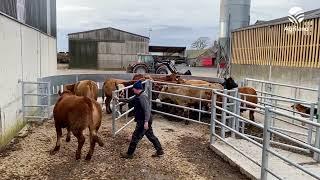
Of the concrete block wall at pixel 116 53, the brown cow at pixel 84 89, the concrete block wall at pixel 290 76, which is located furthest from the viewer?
the concrete block wall at pixel 116 53

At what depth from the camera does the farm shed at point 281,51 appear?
14419 mm

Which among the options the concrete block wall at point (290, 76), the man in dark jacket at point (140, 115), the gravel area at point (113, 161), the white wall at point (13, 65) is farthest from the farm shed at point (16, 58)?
the concrete block wall at point (290, 76)

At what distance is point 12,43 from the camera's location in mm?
8742

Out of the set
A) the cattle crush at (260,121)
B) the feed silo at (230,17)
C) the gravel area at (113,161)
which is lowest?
the gravel area at (113,161)

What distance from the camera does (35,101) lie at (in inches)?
422

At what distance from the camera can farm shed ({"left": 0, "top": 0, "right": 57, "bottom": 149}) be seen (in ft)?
25.6

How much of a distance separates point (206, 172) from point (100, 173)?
1671mm

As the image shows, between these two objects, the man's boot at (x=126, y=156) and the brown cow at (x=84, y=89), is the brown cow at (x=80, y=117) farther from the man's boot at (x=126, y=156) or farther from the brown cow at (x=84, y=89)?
the brown cow at (x=84, y=89)

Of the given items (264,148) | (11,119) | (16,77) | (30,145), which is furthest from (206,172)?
(16,77)

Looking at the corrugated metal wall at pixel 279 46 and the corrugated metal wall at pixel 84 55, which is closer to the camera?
the corrugated metal wall at pixel 279 46

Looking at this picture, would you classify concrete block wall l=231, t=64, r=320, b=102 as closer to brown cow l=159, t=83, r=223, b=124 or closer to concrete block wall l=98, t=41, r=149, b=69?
brown cow l=159, t=83, r=223, b=124

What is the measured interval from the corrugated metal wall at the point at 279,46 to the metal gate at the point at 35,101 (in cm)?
914

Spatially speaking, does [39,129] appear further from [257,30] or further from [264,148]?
[257,30]

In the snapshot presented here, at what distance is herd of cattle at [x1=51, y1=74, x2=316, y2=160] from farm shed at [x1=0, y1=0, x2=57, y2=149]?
1081mm
